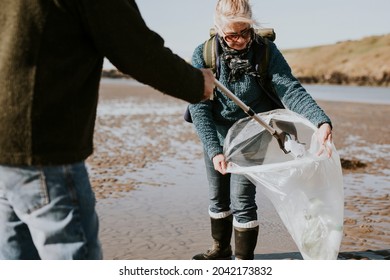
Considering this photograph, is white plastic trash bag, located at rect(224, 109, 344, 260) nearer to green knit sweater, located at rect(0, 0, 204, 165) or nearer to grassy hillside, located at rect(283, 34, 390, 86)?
green knit sweater, located at rect(0, 0, 204, 165)

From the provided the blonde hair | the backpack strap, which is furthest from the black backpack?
the blonde hair

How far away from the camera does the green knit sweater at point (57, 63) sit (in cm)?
146

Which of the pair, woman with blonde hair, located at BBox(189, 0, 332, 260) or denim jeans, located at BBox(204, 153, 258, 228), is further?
denim jeans, located at BBox(204, 153, 258, 228)

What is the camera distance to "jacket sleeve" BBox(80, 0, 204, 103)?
1.48m

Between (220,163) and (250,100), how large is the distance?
1.29 ft

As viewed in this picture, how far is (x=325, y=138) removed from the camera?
279 centimetres

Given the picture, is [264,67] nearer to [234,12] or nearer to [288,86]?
[288,86]

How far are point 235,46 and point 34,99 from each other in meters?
1.64

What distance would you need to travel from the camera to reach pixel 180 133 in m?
Answer: 10.1

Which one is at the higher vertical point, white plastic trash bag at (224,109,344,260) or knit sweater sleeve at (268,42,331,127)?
knit sweater sleeve at (268,42,331,127)

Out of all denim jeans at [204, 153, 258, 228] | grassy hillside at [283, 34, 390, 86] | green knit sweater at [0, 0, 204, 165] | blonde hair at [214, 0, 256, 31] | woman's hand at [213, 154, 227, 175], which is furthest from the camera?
grassy hillside at [283, 34, 390, 86]

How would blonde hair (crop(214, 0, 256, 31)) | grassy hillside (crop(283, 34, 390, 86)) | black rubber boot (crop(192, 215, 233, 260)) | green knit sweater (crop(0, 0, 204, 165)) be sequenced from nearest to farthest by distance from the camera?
1. green knit sweater (crop(0, 0, 204, 165))
2. blonde hair (crop(214, 0, 256, 31))
3. black rubber boot (crop(192, 215, 233, 260))
4. grassy hillside (crop(283, 34, 390, 86))

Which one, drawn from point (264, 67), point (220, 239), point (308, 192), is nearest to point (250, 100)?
point (264, 67)
